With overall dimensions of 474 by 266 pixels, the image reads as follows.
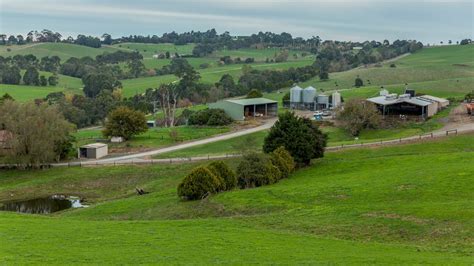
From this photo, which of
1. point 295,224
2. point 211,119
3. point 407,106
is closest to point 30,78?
point 211,119

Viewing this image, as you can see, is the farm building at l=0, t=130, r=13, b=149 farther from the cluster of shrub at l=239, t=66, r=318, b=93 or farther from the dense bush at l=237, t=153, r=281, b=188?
the cluster of shrub at l=239, t=66, r=318, b=93

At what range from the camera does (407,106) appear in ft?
251

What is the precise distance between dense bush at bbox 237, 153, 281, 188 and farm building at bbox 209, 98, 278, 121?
42489 millimetres

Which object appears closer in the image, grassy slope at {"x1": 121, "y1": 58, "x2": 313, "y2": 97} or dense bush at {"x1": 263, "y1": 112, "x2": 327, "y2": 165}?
dense bush at {"x1": 263, "y1": 112, "x2": 327, "y2": 165}

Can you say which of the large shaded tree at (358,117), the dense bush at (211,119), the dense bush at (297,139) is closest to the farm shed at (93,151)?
the dense bush at (211,119)

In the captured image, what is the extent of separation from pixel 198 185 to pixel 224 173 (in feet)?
11.2

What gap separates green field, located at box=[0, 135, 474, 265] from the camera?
72.9ft

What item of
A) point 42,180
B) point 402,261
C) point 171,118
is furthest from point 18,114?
point 402,261

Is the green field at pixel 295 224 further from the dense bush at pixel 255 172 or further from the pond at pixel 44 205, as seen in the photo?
the pond at pixel 44 205

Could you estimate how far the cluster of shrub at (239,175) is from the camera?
39375 millimetres

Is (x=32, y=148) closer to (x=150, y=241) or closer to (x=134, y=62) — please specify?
(x=150, y=241)

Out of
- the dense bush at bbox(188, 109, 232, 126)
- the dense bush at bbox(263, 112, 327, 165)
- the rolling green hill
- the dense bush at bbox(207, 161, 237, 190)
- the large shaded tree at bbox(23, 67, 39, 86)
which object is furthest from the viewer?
the large shaded tree at bbox(23, 67, 39, 86)

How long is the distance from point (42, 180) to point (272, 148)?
2317 centimetres

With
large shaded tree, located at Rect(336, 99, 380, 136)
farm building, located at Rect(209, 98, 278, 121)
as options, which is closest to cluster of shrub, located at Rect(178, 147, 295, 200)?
large shaded tree, located at Rect(336, 99, 380, 136)
